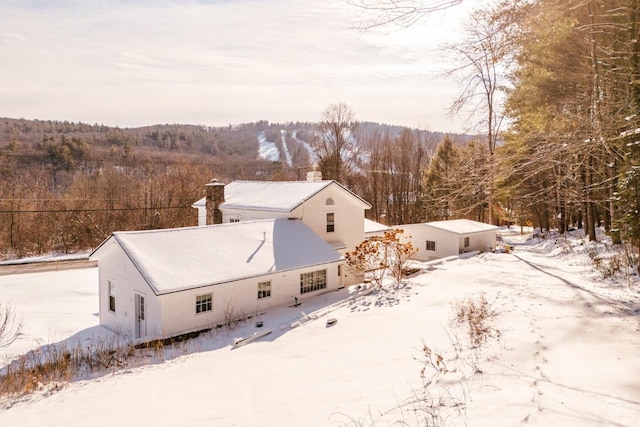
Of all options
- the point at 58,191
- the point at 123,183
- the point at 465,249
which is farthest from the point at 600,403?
the point at 58,191

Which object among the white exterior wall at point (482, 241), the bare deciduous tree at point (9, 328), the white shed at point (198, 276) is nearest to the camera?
the bare deciduous tree at point (9, 328)

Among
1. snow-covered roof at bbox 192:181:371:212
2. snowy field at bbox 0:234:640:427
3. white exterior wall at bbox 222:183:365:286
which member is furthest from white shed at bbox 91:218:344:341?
snow-covered roof at bbox 192:181:371:212

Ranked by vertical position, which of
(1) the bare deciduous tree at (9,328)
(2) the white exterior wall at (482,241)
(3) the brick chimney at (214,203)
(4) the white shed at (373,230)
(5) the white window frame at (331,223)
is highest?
(3) the brick chimney at (214,203)

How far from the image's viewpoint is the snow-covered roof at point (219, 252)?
1458cm

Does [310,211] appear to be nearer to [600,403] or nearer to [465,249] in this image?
[465,249]

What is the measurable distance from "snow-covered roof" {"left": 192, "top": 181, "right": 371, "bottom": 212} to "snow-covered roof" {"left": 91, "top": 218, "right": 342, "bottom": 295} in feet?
5.63

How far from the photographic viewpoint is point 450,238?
1139 inches

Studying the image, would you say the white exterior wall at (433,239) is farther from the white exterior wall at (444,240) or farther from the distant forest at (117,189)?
the distant forest at (117,189)

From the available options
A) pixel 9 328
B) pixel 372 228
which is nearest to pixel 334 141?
pixel 372 228

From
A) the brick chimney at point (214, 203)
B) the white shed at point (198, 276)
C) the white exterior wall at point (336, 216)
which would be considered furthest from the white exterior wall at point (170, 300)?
the brick chimney at point (214, 203)

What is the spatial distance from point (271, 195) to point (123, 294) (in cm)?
1164

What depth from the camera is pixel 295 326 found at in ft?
46.0

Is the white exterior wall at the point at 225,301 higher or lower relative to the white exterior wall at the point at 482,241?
lower

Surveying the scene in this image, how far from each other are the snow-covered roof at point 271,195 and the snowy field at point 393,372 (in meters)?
8.59
